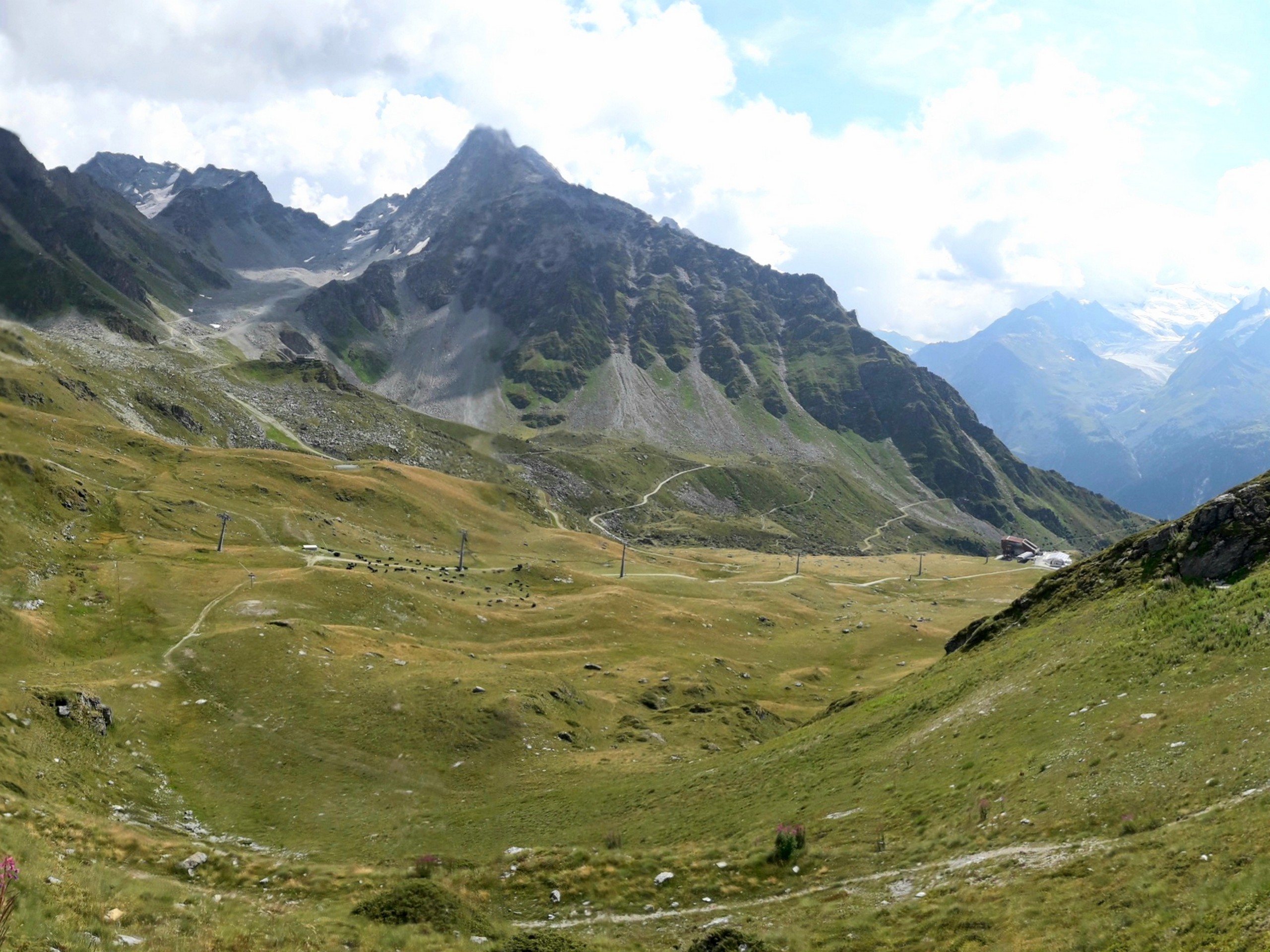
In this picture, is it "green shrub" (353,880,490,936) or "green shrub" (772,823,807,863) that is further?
"green shrub" (772,823,807,863)

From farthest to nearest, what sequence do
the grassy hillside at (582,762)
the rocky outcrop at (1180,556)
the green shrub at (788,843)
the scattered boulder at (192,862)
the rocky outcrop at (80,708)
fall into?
the rocky outcrop at (80,708), the rocky outcrop at (1180,556), the green shrub at (788,843), the scattered boulder at (192,862), the grassy hillside at (582,762)

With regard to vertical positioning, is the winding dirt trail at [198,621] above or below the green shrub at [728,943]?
above

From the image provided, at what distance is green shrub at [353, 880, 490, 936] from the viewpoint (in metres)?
22.6

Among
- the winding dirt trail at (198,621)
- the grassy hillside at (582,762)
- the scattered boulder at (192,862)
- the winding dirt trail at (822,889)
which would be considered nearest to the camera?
the grassy hillside at (582,762)

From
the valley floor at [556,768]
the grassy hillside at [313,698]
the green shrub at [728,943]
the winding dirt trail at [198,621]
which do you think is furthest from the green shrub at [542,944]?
the winding dirt trail at [198,621]

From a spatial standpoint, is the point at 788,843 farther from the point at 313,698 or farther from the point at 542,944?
the point at 313,698

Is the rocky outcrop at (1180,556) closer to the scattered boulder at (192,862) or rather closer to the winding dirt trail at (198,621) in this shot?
the scattered boulder at (192,862)

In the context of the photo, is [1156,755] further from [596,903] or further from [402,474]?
[402,474]

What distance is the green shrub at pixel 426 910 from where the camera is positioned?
22609 mm

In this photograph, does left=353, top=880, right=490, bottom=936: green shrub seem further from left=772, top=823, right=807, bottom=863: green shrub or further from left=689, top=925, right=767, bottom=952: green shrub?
left=772, top=823, right=807, bottom=863: green shrub

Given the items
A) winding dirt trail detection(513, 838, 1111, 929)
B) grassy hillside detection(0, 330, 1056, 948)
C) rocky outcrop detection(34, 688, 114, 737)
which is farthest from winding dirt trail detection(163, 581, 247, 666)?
winding dirt trail detection(513, 838, 1111, 929)

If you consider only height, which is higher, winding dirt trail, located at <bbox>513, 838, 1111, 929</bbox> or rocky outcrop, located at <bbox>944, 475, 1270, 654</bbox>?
rocky outcrop, located at <bbox>944, 475, 1270, 654</bbox>

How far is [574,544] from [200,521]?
256ft

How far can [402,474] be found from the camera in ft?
551
